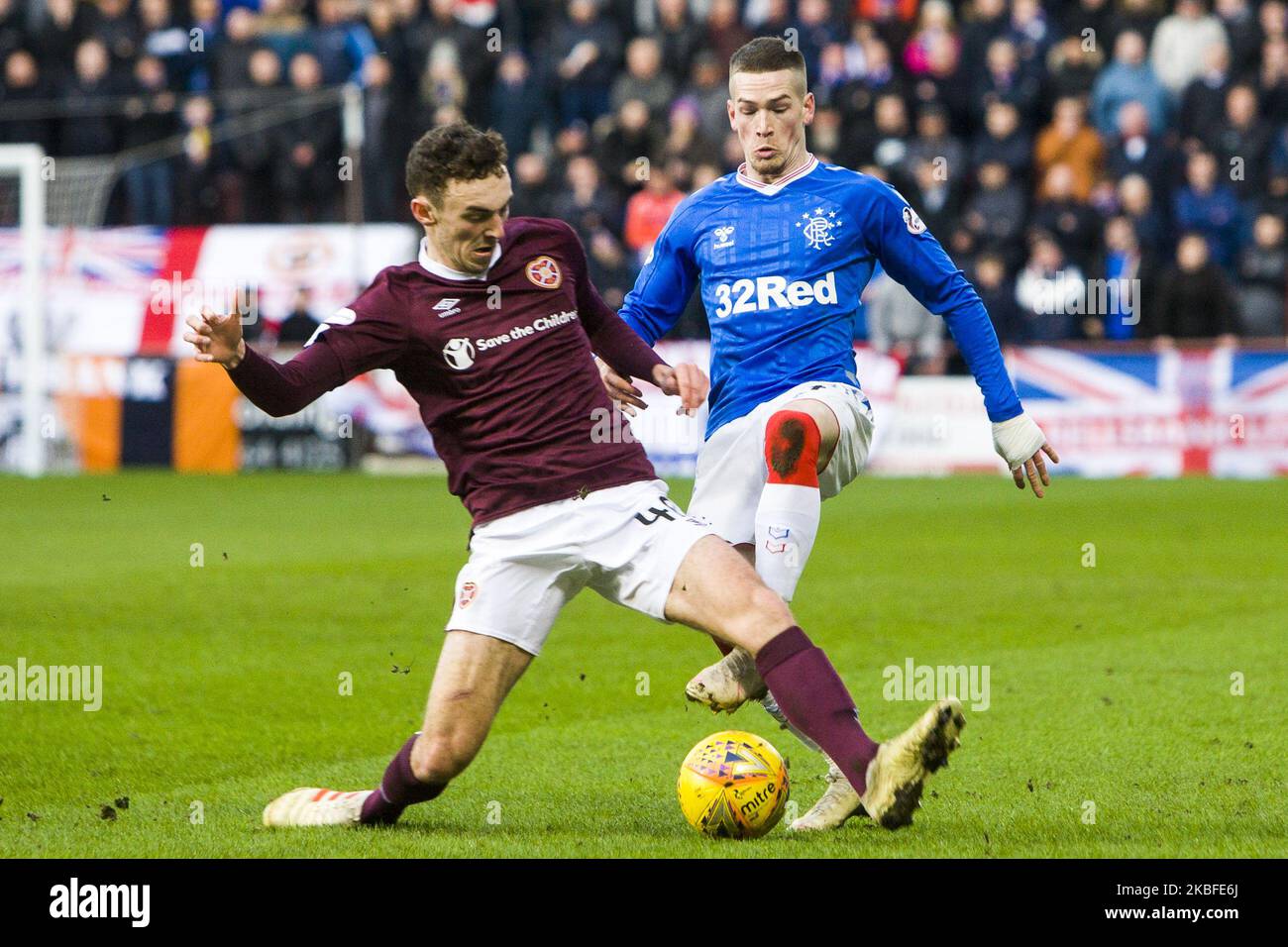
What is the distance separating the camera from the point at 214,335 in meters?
4.96

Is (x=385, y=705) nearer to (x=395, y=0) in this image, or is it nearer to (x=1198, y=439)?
(x=1198, y=439)

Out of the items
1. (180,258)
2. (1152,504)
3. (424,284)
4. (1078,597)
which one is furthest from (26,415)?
(424,284)

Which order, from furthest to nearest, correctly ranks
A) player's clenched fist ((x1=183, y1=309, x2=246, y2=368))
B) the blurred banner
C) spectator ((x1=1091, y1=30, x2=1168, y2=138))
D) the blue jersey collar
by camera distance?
spectator ((x1=1091, y1=30, x2=1168, y2=138))
the blurred banner
the blue jersey collar
player's clenched fist ((x1=183, y1=309, x2=246, y2=368))

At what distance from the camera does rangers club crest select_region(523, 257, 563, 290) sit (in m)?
5.65

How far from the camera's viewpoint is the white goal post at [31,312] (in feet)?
66.8

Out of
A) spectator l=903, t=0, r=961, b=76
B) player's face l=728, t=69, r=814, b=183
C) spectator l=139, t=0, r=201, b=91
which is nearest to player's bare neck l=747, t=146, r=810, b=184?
player's face l=728, t=69, r=814, b=183

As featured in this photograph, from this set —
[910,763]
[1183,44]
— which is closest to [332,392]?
[1183,44]

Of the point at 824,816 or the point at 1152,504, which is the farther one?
the point at 1152,504

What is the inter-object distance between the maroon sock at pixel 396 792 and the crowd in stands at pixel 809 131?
1373 cm

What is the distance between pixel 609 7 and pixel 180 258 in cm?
555

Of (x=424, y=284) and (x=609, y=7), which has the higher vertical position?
(x=609, y=7)

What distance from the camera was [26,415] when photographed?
20.5 m

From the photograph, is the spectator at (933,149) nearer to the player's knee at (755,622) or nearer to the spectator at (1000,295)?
the spectator at (1000,295)

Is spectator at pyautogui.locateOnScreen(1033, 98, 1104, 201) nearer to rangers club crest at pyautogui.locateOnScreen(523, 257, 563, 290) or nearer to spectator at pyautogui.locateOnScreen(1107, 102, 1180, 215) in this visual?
spectator at pyautogui.locateOnScreen(1107, 102, 1180, 215)
